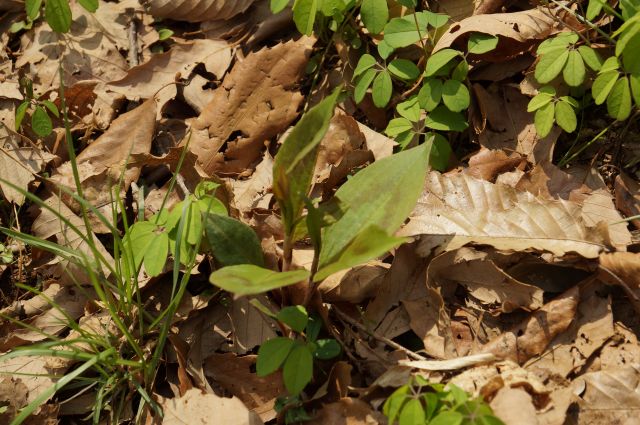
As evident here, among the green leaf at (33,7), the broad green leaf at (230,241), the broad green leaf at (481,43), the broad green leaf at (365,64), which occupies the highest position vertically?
the green leaf at (33,7)

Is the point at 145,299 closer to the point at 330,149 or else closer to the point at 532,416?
the point at 330,149

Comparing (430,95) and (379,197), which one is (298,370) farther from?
(430,95)

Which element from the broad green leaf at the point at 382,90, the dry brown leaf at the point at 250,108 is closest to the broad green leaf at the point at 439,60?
the broad green leaf at the point at 382,90

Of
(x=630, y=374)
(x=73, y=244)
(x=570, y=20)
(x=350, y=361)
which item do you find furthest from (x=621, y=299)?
(x=73, y=244)

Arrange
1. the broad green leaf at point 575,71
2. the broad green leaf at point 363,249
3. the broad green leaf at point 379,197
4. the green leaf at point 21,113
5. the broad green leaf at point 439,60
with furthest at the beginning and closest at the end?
the green leaf at point 21,113 < the broad green leaf at point 439,60 < the broad green leaf at point 575,71 < the broad green leaf at point 379,197 < the broad green leaf at point 363,249

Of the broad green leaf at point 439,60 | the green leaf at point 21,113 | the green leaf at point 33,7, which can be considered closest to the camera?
the broad green leaf at point 439,60

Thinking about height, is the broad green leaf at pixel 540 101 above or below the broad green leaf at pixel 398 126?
above

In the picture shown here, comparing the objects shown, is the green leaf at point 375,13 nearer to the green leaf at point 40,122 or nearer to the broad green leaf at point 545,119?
the broad green leaf at point 545,119
